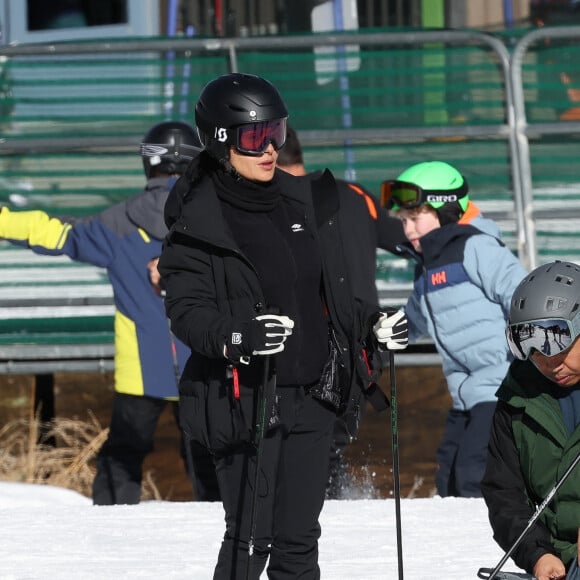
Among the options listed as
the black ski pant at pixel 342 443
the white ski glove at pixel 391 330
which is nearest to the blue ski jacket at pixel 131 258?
the black ski pant at pixel 342 443

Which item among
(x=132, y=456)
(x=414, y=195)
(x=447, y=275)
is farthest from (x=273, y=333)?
(x=132, y=456)

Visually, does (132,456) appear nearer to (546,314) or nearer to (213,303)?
(213,303)

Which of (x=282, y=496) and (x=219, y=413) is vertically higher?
(x=219, y=413)

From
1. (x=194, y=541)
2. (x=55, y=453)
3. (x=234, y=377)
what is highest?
(x=234, y=377)

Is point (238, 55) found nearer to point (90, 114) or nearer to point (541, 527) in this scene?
point (90, 114)

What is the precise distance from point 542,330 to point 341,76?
5737 mm

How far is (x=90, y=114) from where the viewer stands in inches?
387

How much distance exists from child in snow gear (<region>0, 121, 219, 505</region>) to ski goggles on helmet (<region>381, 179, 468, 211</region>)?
0.92 metres

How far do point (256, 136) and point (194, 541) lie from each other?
2.40m

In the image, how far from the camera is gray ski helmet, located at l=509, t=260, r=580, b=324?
4.34 m

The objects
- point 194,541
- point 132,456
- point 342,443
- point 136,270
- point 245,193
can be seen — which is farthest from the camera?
point 132,456

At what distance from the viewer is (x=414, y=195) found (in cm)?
746

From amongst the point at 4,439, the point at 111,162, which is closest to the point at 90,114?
the point at 111,162

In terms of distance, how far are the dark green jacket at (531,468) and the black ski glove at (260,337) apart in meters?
0.63
